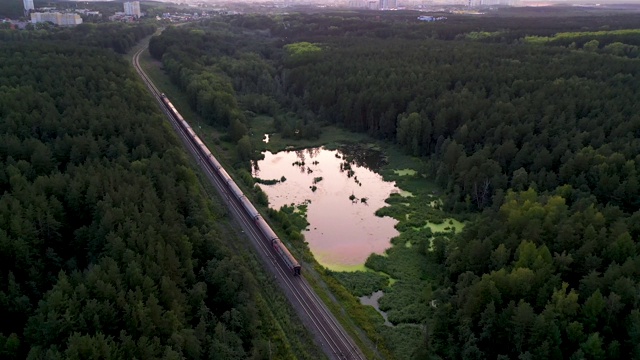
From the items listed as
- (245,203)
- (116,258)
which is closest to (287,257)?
(245,203)

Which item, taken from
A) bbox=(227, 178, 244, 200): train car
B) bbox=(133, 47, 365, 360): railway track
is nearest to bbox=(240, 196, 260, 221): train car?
bbox=(133, 47, 365, 360): railway track

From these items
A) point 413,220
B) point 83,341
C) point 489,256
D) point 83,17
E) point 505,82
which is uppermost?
point 83,17

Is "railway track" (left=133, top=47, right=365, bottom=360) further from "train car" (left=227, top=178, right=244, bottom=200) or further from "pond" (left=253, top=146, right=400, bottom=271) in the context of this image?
"pond" (left=253, top=146, right=400, bottom=271)

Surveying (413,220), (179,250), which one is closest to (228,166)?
(413,220)

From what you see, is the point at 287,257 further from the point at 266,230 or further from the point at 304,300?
the point at 266,230

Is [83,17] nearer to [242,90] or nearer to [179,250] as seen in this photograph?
[242,90]
